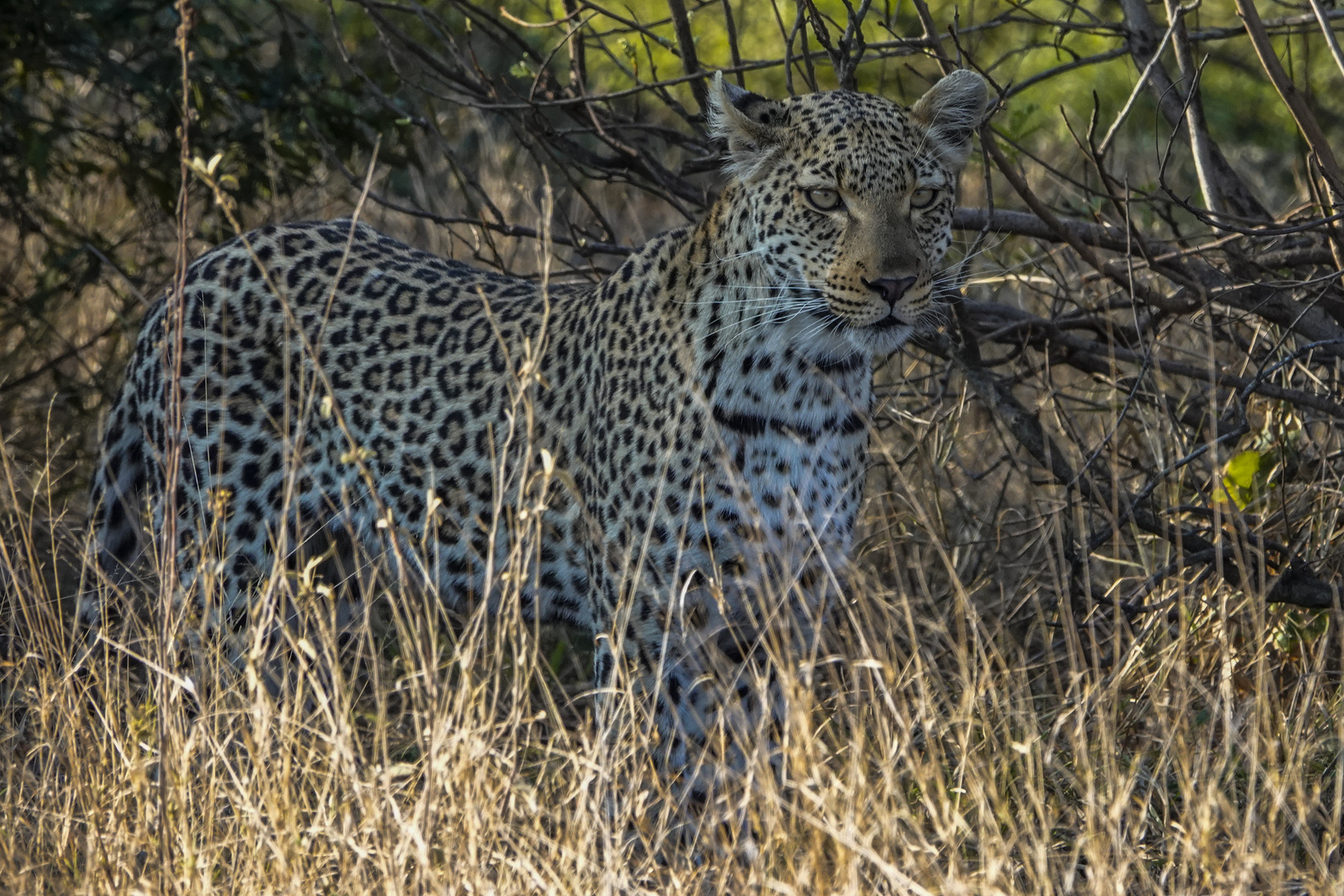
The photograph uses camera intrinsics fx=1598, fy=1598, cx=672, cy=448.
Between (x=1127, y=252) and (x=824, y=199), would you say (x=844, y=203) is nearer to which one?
(x=824, y=199)

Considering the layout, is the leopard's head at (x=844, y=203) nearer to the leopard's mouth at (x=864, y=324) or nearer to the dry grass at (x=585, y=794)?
the leopard's mouth at (x=864, y=324)

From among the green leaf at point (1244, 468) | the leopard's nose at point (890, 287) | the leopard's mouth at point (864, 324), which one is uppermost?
the leopard's nose at point (890, 287)

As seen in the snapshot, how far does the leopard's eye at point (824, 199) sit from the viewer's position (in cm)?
425

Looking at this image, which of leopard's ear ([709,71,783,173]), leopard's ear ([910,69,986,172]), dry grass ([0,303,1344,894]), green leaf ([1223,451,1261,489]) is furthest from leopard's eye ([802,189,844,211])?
green leaf ([1223,451,1261,489])

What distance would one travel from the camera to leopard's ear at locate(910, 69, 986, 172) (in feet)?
14.3

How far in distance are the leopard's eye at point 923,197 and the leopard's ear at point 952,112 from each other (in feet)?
0.47

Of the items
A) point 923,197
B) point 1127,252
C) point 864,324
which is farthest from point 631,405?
point 1127,252

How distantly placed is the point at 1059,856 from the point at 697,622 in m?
1.26

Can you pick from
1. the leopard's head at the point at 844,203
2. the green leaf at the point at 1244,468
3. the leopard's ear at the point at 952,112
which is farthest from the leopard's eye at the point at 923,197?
the green leaf at the point at 1244,468

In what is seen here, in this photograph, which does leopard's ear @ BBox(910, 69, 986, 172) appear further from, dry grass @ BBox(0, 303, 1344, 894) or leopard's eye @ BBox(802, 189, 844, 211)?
dry grass @ BBox(0, 303, 1344, 894)

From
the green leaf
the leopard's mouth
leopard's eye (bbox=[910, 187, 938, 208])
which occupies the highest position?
leopard's eye (bbox=[910, 187, 938, 208])

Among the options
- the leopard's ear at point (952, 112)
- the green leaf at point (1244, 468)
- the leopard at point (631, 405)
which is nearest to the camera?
the leopard at point (631, 405)

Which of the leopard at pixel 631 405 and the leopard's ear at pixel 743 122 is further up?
the leopard's ear at pixel 743 122

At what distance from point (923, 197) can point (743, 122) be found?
1.75 feet
